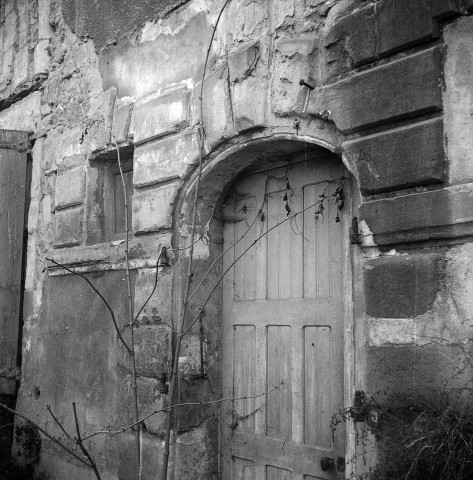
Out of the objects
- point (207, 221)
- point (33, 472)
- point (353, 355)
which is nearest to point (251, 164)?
point (207, 221)

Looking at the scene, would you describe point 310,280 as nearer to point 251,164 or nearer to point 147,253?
point 251,164

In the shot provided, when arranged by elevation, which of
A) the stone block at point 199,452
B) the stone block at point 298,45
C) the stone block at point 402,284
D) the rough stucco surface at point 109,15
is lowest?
the stone block at point 199,452

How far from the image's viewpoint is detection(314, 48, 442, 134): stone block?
108 inches

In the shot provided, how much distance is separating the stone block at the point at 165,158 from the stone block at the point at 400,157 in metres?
1.13

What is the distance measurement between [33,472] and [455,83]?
13.3 feet

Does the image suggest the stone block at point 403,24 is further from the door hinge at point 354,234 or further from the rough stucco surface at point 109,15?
the rough stucco surface at point 109,15

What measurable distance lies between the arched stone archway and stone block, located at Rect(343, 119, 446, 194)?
63cm

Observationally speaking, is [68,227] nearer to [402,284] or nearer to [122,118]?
[122,118]

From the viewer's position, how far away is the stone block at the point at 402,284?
8.72 feet

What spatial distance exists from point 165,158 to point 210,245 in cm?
61

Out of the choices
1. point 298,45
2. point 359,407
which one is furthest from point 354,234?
point 298,45

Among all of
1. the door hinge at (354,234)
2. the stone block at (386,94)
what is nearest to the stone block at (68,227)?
the stone block at (386,94)

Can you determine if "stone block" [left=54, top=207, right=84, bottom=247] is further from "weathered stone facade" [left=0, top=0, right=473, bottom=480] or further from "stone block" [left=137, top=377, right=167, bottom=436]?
"stone block" [left=137, top=377, right=167, bottom=436]

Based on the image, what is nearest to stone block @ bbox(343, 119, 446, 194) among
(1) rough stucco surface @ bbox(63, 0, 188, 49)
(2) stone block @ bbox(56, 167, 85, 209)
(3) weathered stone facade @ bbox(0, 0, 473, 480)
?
(3) weathered stone facade @ bbox(0, 0, 473, 480)
